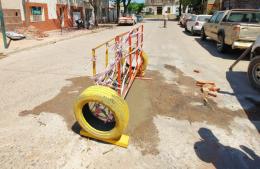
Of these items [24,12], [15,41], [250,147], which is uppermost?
[24,12]

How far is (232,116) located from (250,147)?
3.68 feet

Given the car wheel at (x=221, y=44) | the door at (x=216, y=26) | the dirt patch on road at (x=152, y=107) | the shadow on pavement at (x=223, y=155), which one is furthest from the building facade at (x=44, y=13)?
the shadow on pavement at (x=223, y=155)

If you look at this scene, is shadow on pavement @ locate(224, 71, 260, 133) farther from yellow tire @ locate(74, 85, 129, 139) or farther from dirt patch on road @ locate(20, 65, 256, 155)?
yellow tire @ locate(74, 85, 129, 139)

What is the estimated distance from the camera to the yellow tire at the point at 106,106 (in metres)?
3.59

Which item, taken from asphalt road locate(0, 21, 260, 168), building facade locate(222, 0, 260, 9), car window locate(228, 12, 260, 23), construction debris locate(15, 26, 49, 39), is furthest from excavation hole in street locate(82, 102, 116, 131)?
building facade locate(222, 0, 260, 9)

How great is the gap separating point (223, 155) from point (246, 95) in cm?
288

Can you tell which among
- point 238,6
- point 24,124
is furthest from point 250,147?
point 238,6

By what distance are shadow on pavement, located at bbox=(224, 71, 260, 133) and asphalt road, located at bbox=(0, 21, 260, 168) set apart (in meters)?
0.02

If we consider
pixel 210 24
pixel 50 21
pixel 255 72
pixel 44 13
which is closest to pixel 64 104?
pixel 255 72

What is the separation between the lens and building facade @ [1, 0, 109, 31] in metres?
16.9

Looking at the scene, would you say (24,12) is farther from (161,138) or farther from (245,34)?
(161,138)

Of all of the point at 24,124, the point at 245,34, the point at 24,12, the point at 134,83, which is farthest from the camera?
the point at 24,12

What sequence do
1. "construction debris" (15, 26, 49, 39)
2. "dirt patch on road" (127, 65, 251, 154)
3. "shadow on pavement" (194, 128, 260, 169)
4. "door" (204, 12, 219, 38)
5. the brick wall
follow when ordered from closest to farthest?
"shadow on pavement" (194, 128, 260, 169), "dirt patch on road" (127, 65, 251, 154), "door" (204, 12, 219, 38), "construction debris" (15, 26, 49, 39), the brick wall

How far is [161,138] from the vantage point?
3.99m
